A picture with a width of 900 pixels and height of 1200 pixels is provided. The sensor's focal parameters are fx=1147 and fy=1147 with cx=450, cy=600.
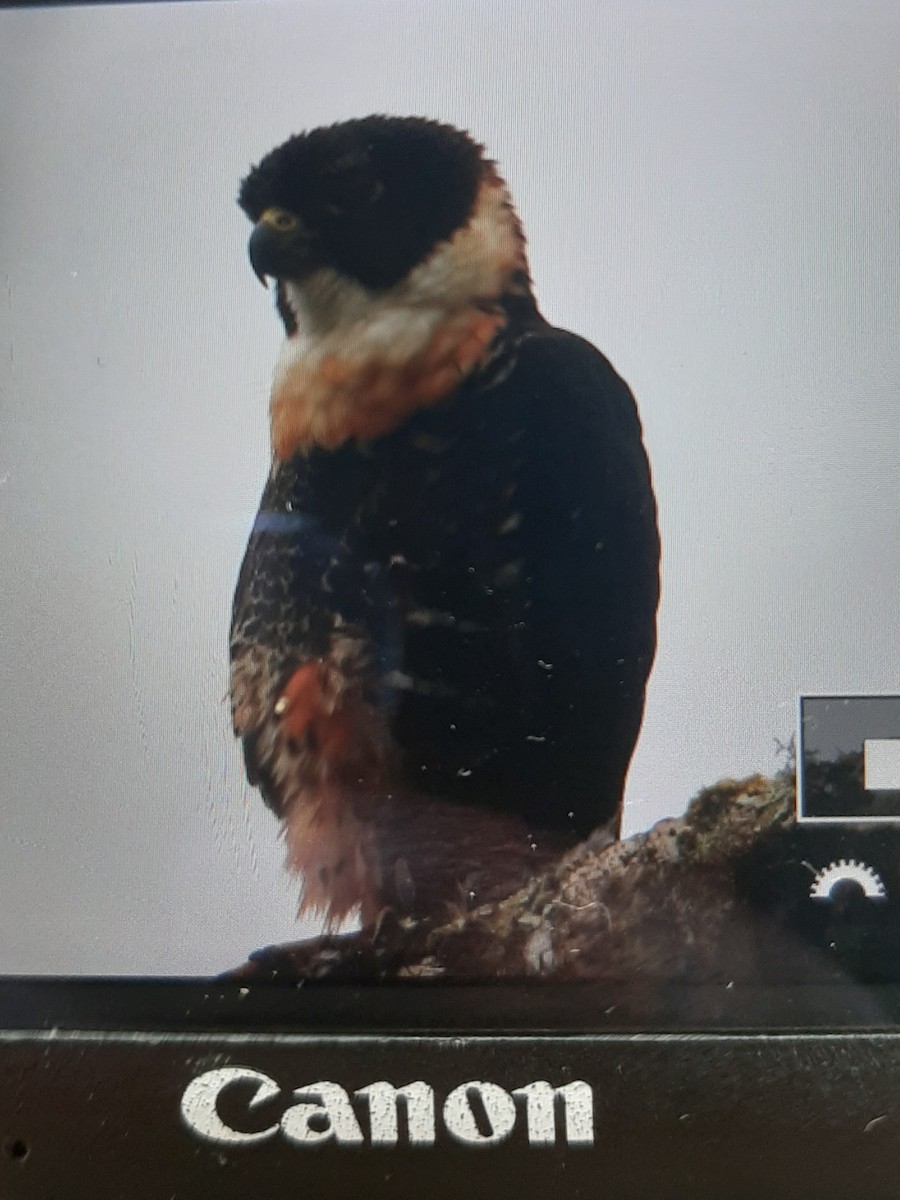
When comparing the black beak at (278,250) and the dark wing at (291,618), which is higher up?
the black beak at (278,250)

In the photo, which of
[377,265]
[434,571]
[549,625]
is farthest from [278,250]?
[549,625]

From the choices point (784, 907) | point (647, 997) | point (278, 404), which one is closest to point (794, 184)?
point (278, 404)

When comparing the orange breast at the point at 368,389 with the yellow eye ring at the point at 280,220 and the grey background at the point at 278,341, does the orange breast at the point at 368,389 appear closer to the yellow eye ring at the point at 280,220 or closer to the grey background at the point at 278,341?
the grey background at the point at 278,341

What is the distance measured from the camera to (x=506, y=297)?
122cm

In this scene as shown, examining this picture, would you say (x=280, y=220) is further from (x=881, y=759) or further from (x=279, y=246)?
(x=881, y=759)

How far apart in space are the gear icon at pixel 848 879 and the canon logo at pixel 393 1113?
0.31 meters

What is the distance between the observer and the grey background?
3.78 feet

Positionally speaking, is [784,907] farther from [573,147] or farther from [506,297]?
[573,147]

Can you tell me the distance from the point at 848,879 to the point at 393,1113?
513 mm

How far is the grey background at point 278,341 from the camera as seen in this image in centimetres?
115

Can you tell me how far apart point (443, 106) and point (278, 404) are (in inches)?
13.7

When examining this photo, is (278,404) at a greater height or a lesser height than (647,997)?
greater

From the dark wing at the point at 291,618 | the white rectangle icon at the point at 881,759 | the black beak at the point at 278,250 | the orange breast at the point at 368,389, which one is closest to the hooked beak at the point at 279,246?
the black beak at the point at 278,250

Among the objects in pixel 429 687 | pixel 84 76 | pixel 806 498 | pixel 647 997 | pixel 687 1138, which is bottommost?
pixel 687 1138
